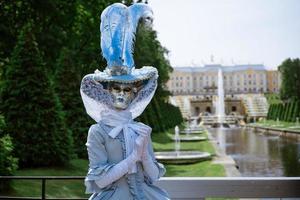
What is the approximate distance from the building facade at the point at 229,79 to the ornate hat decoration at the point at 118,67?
11634 centimetres

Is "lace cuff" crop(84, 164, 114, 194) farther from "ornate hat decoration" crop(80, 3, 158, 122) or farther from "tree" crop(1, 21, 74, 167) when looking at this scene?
"tree" crop(1, 21, 74, 167)

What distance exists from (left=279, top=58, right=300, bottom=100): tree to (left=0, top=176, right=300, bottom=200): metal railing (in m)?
65.3

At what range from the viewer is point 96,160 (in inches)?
108

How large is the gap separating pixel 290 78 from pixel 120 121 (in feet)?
224

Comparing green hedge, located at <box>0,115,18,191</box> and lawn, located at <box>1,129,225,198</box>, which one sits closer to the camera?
green hedge, located at <box>0,115,18,191</box>

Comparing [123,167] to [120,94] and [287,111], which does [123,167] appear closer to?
[120,94]

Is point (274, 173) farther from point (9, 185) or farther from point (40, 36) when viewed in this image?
point (40, 36)

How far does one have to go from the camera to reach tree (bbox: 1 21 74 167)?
10.4 metres

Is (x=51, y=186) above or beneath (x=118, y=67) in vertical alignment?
beneath

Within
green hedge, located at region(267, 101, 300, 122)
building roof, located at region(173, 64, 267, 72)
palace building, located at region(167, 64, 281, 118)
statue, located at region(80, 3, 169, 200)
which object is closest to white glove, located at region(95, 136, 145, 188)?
statue, located at region(80, 3, 169, 200)

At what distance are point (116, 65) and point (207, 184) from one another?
81.1 inches

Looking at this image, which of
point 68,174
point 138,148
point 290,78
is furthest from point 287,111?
point 138,148

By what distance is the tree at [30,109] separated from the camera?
34.1ft

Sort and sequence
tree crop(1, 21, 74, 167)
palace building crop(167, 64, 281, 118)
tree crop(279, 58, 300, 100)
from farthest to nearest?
palace building crop(167, 64, 281, 118), tree crop(279, 58, 300, 100), tree crop(1, 21, 74, 167)
